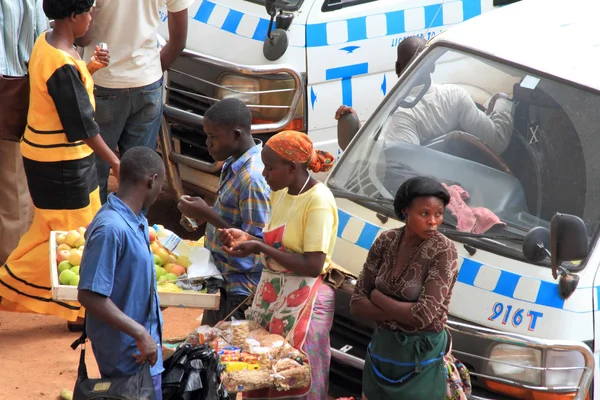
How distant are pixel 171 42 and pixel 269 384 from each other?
130 inches

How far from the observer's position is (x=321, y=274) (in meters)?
4.28

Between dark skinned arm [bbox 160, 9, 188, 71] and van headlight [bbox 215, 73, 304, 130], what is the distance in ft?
1.31

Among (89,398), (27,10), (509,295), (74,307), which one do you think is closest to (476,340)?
(509,295)

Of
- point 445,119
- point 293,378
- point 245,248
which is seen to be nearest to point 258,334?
point 293,378

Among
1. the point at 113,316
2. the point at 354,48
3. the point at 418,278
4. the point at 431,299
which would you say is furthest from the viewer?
the point at 354,48

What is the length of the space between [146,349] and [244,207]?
1.00 meters

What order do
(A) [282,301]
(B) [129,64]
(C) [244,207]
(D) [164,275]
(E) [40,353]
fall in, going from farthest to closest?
1. (B) [129,64]
2. (E) [40,353]
3. (D) [164,275]
4. (C) [244,207]
5. (A) [282,301]

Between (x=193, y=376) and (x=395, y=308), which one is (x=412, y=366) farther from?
(x=193, y=376)

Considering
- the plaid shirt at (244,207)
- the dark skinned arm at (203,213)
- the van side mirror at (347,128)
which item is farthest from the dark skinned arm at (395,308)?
the van side mirror at (347,128)

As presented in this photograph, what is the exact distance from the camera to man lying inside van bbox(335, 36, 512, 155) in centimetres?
512

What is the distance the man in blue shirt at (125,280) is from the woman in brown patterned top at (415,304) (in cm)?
94

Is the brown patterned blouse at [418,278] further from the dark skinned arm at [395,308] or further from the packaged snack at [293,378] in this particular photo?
the packaged snack at [293,378]

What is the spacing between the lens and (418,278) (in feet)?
13.0

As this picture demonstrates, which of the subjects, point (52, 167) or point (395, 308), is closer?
point (395, 308)
